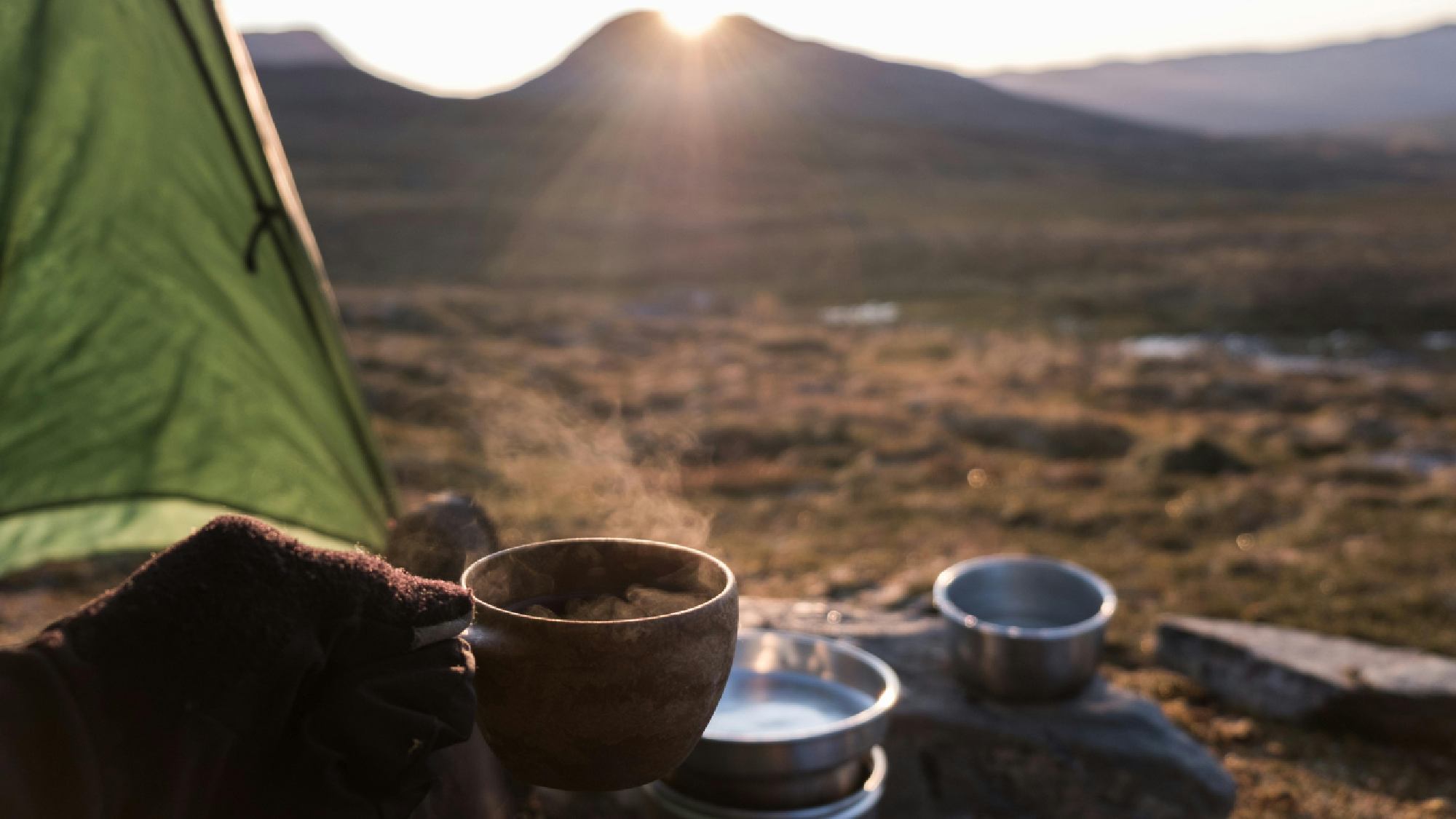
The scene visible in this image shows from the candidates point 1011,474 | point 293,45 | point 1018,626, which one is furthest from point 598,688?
point 293,45

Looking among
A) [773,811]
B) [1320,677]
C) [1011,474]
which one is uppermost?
[773,811]

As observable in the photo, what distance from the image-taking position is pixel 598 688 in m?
1.37

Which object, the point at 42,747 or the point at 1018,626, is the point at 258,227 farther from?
the point at 1018,626

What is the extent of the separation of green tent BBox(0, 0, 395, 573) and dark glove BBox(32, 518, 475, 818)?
210 centimetres

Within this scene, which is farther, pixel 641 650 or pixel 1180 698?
pixel 1180 698

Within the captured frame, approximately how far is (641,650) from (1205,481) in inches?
305

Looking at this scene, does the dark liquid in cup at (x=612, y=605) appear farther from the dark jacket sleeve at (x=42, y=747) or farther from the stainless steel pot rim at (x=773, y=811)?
the stainless steel pot rim at (x=773, y=811)

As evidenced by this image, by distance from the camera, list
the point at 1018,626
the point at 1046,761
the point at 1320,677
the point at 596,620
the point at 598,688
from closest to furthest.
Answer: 1. the point at 598,688
2. the point at 596,620
3. the point at 1046,761
4. the point at 1018,626
5. the point at 1320,677

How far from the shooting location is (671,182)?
182 ft

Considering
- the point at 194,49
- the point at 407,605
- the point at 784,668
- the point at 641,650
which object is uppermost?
the point at 194,49

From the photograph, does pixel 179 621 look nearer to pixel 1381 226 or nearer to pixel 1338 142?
pixel 1381 226

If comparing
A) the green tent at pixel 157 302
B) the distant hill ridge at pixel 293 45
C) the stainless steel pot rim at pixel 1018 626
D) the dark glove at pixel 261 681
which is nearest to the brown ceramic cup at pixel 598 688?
the dark glove at pixel 261 681

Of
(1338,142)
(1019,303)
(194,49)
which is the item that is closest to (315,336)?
(194,49)

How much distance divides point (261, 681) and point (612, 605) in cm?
62
